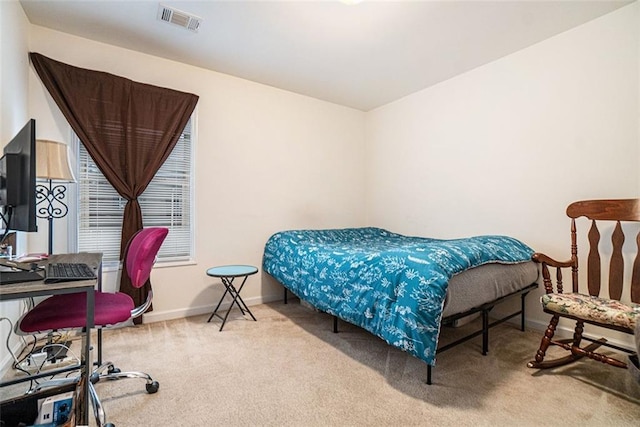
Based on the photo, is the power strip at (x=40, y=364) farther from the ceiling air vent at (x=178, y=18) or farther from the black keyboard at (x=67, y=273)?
the ceiling air vent at (x=178, y=18)

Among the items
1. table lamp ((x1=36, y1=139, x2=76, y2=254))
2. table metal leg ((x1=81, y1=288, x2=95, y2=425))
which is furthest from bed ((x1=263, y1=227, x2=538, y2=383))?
table lamp ((x1=36, y1=139, x2=76, y2=254))

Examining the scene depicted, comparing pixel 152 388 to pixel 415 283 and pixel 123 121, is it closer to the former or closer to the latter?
pixel 415 283

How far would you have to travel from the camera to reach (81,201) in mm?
2662

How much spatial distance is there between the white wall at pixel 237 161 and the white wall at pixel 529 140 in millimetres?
989

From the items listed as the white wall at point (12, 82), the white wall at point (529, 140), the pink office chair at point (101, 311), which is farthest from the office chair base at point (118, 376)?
the white wall at point (529, 140)

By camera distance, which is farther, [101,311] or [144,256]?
[144,256]

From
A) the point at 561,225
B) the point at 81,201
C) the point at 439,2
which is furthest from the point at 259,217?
the point at 561,225

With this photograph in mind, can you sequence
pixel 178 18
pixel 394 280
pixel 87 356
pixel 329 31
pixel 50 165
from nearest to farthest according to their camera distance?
pixel 87 356 → pixel 394 280 → pixel 50 165 → pixel 178 18 → pixel 329 31

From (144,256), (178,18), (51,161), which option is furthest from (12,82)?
(144,256)

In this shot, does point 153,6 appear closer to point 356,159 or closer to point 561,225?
point 356,159

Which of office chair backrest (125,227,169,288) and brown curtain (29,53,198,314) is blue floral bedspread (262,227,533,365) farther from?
brown curtain (29,53,198,314)

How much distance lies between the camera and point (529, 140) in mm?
2754

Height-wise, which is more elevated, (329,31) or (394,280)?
(329,31)

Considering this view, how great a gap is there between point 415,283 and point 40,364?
2.50 metres
